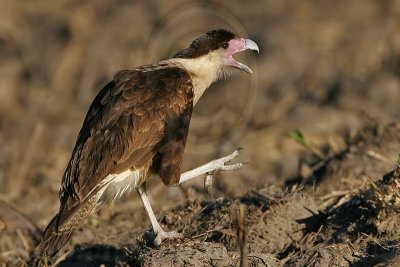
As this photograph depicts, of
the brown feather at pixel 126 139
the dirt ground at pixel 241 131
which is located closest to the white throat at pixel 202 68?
the brown feather at pixel 126 139

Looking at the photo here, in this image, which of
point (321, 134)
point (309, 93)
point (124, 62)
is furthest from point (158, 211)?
point (124, 62)

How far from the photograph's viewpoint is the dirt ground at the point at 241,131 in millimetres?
6641

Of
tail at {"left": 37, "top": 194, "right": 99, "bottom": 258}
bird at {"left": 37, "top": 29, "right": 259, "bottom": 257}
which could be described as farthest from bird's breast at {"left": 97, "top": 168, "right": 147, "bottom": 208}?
tail at {"left": 37, "top": 194, "right": 99, "bottom": 258}

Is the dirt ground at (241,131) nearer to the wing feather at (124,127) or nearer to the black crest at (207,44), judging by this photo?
the wing feather at (124,127)

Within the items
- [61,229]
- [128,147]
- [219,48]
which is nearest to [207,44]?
[219,48]

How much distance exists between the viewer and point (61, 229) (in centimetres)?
667

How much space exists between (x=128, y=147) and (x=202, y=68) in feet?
4.14

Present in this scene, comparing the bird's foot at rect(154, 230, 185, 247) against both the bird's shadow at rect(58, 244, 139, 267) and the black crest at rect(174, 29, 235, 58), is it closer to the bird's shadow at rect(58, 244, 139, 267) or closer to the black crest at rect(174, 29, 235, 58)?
the bird's shadow at rect(58, 244, 139, 267)

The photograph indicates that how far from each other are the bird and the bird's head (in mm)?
375

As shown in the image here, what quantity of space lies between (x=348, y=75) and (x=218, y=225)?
758cm

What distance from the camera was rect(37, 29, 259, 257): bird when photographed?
680 centimetres

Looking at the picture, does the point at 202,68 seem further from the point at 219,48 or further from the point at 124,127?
the point at 124,127

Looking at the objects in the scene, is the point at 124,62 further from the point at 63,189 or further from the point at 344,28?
the point at 63,189

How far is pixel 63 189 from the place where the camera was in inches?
278
